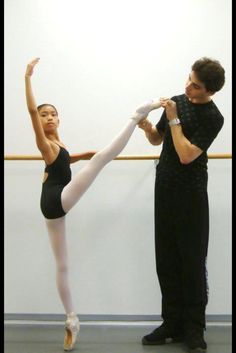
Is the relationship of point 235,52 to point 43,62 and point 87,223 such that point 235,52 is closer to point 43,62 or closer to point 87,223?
point 43,62

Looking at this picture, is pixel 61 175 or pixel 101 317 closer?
pixel 61 175

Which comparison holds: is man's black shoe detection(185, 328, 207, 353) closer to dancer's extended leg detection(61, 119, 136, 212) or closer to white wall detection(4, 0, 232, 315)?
white wall detection(4, 0, 232, 315)

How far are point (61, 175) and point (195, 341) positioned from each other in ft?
3.54

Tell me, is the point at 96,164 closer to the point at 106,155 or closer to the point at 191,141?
the point at 106,155

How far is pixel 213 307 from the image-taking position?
262cm

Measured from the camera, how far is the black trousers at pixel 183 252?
78.7 inches

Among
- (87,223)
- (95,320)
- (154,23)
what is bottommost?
(95,320)

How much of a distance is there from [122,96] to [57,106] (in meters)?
0.43

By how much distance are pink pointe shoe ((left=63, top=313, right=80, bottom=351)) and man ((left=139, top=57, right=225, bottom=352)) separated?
1.55ft

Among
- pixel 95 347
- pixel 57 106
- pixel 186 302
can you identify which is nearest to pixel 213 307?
pixel 186 302

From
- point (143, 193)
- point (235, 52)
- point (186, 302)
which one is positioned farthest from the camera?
point (143, 193)

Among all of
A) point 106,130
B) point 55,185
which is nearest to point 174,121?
point 55,185

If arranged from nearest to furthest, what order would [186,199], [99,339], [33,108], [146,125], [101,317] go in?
[33,108]
[186,199]
[146,125]
[99,339]
[101,317]

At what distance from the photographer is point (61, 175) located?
2.09m
